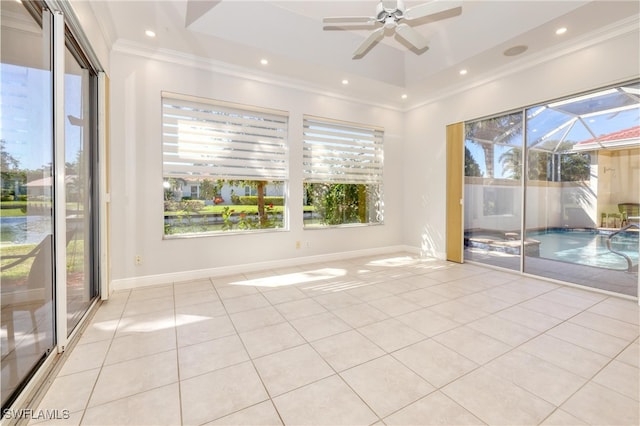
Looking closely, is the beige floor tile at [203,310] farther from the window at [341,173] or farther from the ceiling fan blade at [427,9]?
the ceiling fan blade at [427,9]

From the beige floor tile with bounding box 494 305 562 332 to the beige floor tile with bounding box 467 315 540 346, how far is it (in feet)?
0.28

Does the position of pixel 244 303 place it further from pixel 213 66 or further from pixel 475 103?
pixel 475 103

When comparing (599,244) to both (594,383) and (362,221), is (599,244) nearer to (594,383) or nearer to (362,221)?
(594,383)

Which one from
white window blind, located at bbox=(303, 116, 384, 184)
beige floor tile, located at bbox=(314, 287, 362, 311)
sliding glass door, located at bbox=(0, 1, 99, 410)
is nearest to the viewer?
sliding glass door, located at bbox=(0, 1, 99, 410)

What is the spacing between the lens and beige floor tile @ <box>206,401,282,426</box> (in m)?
1.46

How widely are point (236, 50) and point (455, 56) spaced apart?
120 inches

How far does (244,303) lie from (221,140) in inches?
92.9

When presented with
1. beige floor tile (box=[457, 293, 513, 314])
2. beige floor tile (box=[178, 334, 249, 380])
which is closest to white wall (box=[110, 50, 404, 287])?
beige floor tile (box=[178, 334, 249, 380])

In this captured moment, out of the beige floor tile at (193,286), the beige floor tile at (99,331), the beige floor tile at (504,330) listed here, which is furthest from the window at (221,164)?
the beige floor tile at (504,330)

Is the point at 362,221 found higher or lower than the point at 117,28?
lower

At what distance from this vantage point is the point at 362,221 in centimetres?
565

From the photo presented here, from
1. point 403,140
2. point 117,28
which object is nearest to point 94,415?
point 117,28

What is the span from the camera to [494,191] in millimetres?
4477

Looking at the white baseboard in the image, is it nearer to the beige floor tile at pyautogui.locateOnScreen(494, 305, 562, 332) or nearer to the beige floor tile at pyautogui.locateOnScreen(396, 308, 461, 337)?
the beige floor tile at pyautogui.locateOnScreen(396, 308, 461, 337)
